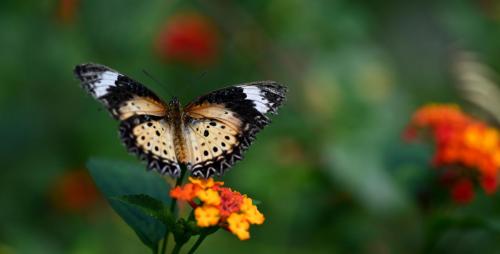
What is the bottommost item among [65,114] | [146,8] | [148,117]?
[148,117]

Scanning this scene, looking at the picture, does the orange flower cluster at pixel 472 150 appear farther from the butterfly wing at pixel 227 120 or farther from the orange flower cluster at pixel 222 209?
the orange flower cluster at pixel 222 209

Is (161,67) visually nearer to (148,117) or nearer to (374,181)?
(374,181)

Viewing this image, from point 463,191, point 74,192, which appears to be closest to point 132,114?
point 463,191

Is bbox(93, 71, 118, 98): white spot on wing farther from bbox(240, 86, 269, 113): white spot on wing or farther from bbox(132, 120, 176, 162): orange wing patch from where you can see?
bbox(240, 86, 269, 113): white spot on wing

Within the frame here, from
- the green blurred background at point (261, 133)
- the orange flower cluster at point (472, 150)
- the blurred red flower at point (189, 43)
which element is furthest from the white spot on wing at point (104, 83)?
the blurred red flower at point (189, 43)

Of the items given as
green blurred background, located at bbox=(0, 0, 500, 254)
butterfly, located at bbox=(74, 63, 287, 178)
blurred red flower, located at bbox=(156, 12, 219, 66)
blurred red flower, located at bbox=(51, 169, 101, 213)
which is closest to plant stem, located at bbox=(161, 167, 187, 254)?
butterfly, located at bbox=(74, 63, 287, 178)

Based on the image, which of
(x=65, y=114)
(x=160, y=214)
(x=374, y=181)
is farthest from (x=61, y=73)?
(x=160, y=214)
